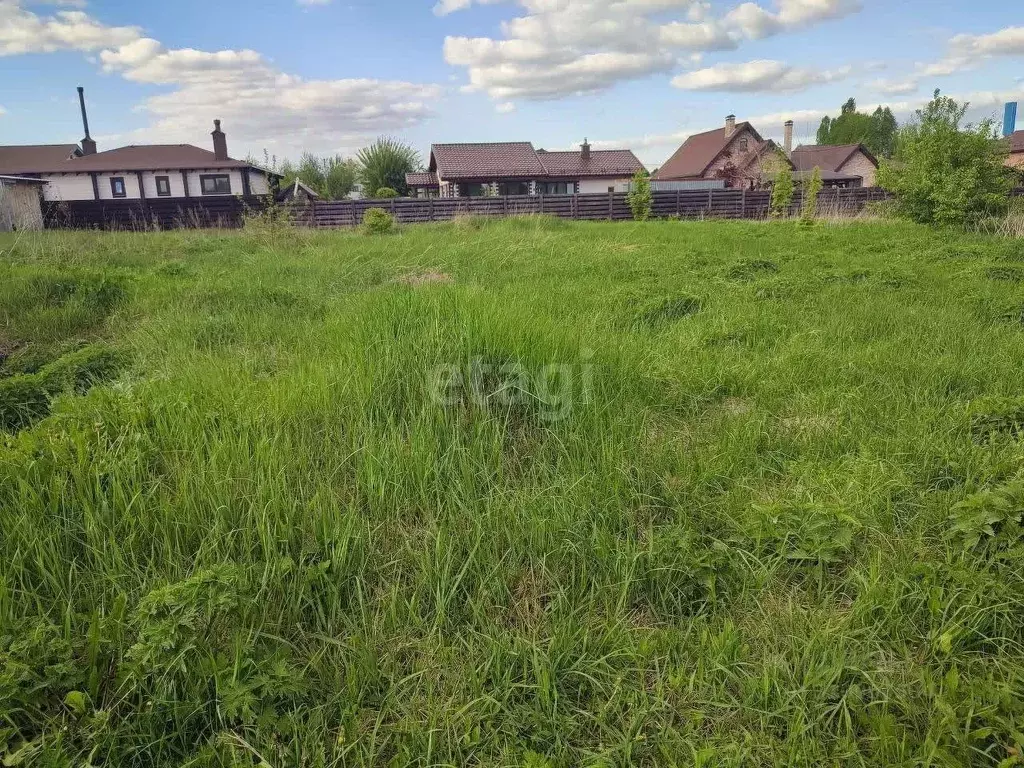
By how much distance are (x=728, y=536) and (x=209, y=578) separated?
182 centimetres

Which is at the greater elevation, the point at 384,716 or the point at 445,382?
the point at 445,382

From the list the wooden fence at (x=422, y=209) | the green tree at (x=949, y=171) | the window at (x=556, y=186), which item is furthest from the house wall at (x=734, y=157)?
the green tree at (x=949, y=171)

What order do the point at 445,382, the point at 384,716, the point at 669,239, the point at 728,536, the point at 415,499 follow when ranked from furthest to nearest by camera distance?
the point at 669,239
the point at 445,382
the point at 415,499
the point at 728,536
the point at 384,716

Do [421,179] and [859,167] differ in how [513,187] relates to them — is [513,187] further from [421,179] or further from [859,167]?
[859,167]

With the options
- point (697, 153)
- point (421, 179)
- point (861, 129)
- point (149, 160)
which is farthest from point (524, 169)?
point (861, 129)

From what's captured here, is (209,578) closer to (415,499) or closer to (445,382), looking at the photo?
(415,499)

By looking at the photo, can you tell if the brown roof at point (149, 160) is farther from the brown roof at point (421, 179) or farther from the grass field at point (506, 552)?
the grass field at point (506, 552)

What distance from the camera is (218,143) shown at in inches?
1332

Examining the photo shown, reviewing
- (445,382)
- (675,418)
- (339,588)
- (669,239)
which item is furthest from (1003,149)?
(339,588)

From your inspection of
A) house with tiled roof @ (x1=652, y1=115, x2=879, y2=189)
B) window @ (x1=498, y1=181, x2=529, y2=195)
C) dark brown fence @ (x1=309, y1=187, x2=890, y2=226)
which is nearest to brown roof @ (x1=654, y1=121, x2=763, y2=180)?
house with tiled roof @ (x1=652, y1=115, x2=879, y2=189)

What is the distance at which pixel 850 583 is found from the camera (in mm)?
2141

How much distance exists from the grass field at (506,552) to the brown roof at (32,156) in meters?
39.7

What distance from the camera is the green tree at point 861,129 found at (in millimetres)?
77625

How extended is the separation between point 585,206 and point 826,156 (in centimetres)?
3480
